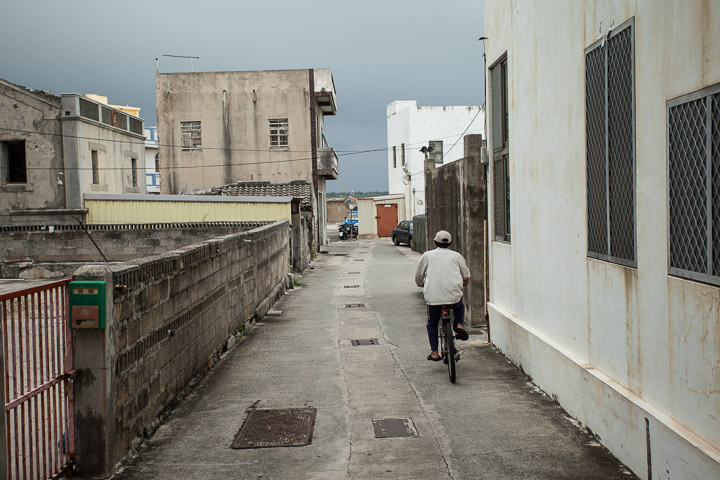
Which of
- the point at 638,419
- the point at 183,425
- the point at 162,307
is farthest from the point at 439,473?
the point at 162,307

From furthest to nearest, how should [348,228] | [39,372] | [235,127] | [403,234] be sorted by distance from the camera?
[348,228] < [403,234] < [235,127] < [39,372]

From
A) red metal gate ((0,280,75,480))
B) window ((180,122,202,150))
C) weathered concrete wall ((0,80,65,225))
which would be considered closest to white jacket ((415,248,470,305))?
red metal gate ((0,280,75,480))

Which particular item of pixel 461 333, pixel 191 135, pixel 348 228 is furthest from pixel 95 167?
pixel 461 333

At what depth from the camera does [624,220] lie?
18.3ft

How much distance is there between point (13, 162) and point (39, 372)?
100ft

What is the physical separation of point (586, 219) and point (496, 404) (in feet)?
7.17

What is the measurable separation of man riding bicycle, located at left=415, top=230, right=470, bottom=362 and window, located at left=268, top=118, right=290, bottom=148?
3027cm

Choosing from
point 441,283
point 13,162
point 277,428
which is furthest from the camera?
point 13,162

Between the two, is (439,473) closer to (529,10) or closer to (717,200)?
(717,200)

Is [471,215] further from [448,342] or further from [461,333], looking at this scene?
[448,342]

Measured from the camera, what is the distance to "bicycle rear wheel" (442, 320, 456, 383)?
8.17m

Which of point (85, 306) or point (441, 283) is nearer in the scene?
point (85, 306)

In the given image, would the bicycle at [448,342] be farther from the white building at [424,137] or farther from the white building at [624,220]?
the white building at [424,137]

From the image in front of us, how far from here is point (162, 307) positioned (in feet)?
22.8
